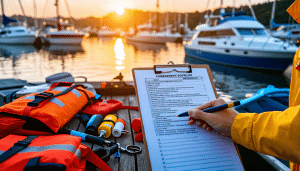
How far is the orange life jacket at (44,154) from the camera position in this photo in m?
1.31

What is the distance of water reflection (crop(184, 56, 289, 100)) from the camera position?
1046cm

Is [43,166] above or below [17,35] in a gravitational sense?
below

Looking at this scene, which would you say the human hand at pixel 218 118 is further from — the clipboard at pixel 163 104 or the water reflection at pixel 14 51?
the water reflection at pixel 14 51

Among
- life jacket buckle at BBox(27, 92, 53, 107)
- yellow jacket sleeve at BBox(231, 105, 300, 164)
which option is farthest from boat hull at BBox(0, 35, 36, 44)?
yellow jacket sleeve at BBox(231, 105, 300, 164)

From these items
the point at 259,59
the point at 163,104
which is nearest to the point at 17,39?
the point at 259,59

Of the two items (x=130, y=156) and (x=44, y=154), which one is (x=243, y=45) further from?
(x=44, y=154)

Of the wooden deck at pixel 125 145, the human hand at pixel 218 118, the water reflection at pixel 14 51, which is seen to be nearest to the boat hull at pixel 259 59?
the wooden deck at pixel 125 145

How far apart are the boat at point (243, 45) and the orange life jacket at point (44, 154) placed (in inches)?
569

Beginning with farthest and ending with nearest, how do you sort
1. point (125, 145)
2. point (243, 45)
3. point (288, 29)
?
point (288, 29) → point (243, 45) → point (125, 145)

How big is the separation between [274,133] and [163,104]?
803 mm

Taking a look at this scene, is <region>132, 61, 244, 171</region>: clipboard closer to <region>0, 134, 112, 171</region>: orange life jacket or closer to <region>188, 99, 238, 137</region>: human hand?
<region>188, 99, 238, 137</region>: human hand

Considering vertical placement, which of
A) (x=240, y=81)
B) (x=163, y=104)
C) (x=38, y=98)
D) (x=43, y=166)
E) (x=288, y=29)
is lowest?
(x=240, y=81)

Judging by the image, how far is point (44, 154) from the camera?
4.57 feet

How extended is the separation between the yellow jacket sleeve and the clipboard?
0.43 meters
